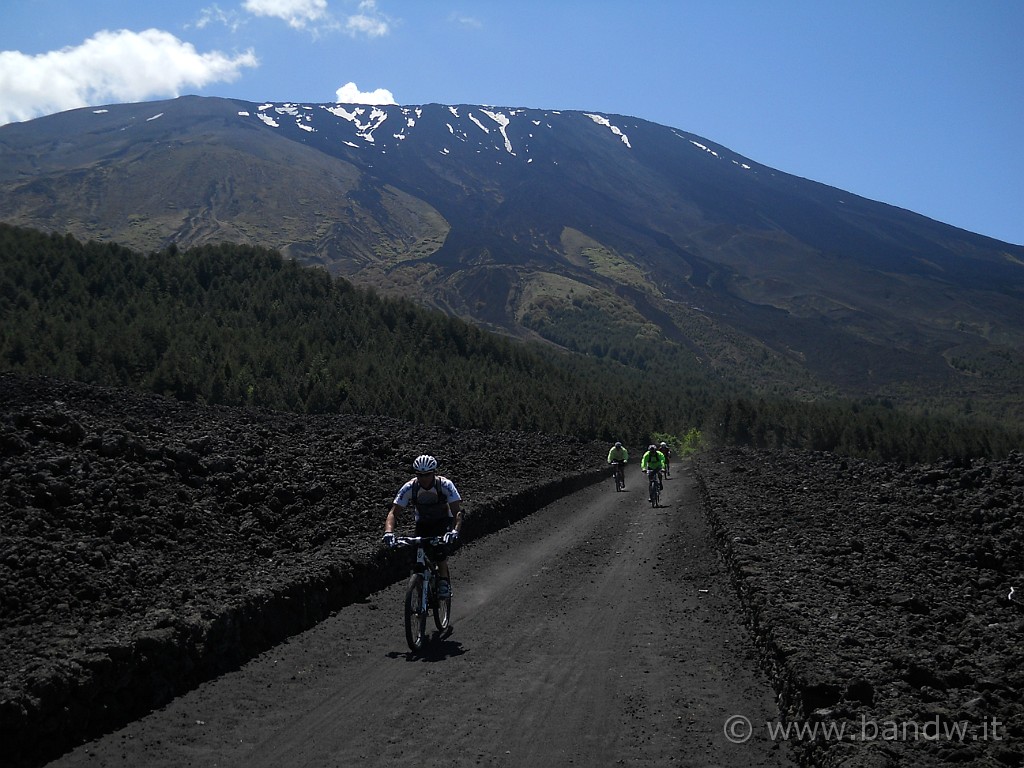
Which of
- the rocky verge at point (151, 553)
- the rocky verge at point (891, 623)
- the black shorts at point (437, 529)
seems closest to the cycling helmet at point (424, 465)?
the black shorts at point (437, 529)

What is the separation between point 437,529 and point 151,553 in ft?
14.5

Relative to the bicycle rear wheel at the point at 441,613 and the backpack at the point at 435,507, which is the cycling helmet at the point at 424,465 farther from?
the bicycle rear wheel at the point at 441,613

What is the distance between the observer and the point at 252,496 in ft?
54.8

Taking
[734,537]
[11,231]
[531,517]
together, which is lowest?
[531,517]

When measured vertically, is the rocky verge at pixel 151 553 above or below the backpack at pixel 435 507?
below

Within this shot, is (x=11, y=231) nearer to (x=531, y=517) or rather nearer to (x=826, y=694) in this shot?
(x=531, y=517)

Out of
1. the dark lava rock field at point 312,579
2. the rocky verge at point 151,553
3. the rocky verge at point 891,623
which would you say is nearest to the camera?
the rocky verge at point 891,623

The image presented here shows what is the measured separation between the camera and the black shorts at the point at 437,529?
10.9 m

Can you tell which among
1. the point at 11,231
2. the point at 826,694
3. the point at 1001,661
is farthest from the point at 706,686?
the point at 11,231

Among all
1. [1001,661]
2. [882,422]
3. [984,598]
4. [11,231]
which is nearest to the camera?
[1001,661]

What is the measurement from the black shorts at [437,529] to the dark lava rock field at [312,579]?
6.02ft

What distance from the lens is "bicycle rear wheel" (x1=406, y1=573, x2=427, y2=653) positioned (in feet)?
33.1

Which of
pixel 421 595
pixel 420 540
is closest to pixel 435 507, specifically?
pixel 420 540

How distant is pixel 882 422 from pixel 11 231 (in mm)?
101927
